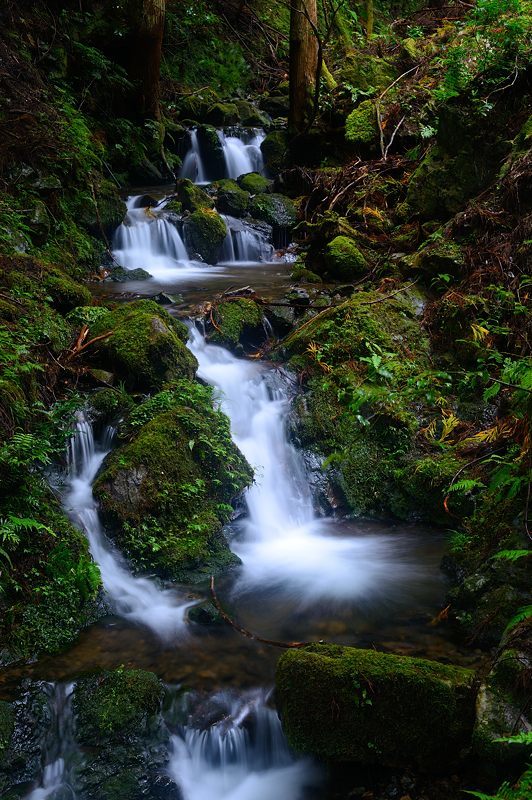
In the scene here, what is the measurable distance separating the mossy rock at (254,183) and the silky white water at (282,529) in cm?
692

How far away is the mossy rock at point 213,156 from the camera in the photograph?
1491cm

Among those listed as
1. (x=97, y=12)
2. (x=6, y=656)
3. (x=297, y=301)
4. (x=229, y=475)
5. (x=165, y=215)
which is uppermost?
(x=97, y=12)

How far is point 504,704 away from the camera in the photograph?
2.88 metres

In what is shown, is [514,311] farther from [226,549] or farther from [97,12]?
[97,12]

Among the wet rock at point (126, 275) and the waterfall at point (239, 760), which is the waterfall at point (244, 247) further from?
the waterfall at point (239, 760)

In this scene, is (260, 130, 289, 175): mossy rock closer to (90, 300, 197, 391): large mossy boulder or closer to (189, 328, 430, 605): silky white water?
(189, 328, 430, 605): silky white water

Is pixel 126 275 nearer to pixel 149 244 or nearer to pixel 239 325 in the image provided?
pixel 149 244

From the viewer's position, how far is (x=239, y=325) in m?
7.93

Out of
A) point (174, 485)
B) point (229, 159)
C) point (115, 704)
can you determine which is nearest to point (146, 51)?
point (229, 159)

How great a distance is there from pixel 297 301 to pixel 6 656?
19.2 feet

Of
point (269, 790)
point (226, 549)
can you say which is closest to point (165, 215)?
point (226, 549)

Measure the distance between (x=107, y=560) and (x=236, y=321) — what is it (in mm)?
3897

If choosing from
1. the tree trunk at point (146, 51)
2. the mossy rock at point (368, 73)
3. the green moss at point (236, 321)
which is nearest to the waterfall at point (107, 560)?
the green moss at point (236, 321)

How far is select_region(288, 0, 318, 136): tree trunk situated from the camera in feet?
43.0
